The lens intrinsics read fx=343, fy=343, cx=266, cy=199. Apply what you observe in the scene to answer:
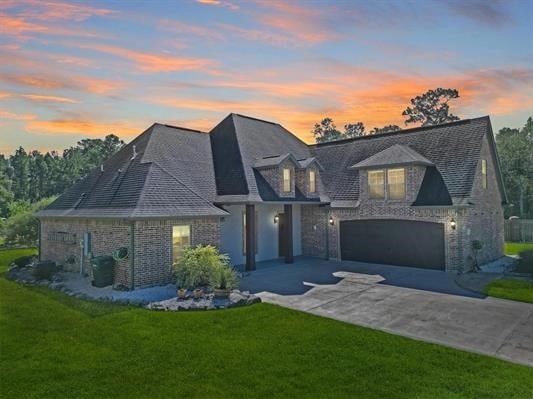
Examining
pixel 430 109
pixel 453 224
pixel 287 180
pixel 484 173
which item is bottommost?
pixel 453 224

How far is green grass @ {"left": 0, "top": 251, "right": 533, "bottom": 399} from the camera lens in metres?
5.90

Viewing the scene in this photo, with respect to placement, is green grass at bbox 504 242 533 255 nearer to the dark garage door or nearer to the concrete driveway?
the dark garage door

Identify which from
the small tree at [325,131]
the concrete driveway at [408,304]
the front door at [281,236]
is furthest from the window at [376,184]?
the small tree at [325,131]

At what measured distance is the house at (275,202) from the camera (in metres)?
14.1

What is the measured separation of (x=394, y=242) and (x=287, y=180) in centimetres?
643

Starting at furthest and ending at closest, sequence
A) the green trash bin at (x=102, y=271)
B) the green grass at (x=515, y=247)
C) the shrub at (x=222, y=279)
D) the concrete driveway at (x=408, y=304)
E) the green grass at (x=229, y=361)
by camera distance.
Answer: the green grass at (x=515, y=247)
the green trash bin at (x=102, y=271)
the shrub at (x=222, y=279)
the concrete driveway at (x=408, y=304)
the green grass at (x=229, y=361)

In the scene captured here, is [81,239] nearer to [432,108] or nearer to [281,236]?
[281,236]

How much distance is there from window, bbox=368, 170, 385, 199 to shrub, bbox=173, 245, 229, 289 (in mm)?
9537

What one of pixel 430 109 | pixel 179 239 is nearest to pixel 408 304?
pixel 179 239

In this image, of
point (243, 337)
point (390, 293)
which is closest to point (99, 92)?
point (243, 337)

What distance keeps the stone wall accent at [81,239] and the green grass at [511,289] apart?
13.4 meters

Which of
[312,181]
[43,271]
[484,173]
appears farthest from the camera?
[312,181]

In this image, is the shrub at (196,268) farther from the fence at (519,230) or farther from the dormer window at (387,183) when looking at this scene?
the fence at (519,230)

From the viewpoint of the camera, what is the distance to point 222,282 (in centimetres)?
1182
